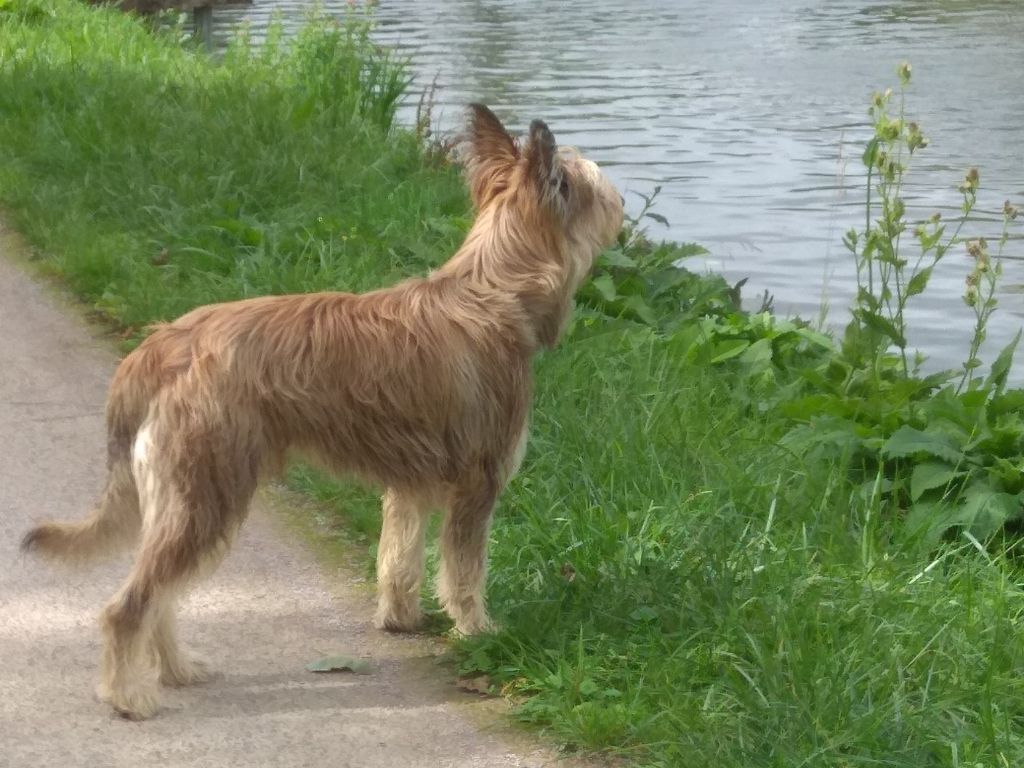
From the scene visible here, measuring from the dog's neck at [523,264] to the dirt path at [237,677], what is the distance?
3.72 ft

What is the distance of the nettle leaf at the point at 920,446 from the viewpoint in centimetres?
554

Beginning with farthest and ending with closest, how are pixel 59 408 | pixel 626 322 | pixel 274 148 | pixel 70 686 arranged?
1. pixel 274 148
2. pixel 626 322
3. pixel 59 408
4. pixel 70 686

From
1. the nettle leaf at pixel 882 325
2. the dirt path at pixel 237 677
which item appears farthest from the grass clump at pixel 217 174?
the nettle leaf at pixel 882 325

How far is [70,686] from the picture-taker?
14.3 ft

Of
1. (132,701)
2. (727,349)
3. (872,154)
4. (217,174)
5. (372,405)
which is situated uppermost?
(872,154)

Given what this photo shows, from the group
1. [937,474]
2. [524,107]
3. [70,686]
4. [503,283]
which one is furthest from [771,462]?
[524,107]

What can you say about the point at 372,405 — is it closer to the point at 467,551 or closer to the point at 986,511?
the point at 467,551

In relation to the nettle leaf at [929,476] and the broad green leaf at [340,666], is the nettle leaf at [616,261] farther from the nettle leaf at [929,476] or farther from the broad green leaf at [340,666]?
the broad green leaf at [340,666]

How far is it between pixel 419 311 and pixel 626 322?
2947 mm

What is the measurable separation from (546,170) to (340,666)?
159 cm

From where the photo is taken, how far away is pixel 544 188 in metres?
4.55

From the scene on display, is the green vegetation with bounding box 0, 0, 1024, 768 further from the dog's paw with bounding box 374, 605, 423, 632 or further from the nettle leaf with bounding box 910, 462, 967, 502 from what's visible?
the dog's paw with bounding box 374, 605, 423, 632

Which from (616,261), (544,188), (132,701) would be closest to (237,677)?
(132,701)

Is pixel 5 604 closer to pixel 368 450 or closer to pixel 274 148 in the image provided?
pixel 368 450
